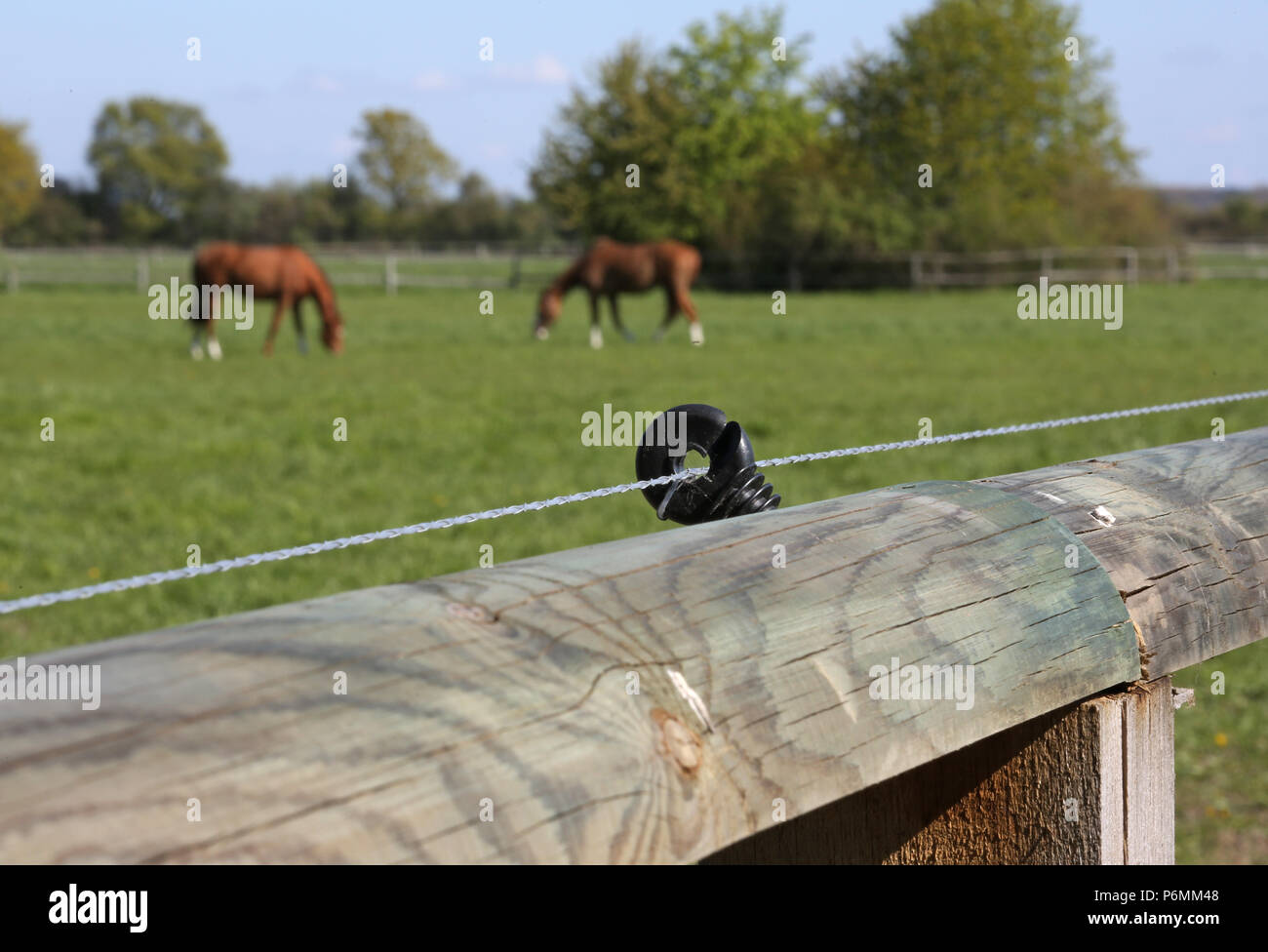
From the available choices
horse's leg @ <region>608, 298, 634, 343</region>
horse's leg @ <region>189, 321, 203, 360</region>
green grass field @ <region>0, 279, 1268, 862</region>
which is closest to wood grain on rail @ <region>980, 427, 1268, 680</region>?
green grass field @ <region>0, 279, 1268, 862</region>

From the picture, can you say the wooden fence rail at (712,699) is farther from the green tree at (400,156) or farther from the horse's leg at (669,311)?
the green tree at (400,156)

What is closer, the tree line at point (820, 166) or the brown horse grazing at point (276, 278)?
the brown horse grazing at point (276, 278)

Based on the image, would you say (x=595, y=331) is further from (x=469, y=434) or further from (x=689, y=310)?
(x=469, y=434)

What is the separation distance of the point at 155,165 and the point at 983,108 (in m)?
55.6

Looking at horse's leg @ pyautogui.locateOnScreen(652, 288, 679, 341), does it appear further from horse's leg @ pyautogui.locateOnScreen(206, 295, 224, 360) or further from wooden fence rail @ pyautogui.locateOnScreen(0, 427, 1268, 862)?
wooden fence rail @ pyautogui.locateOnScreen(0, 427, 1268, 862)

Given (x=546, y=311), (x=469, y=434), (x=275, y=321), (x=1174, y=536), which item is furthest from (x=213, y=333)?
(x=1174, y=536)

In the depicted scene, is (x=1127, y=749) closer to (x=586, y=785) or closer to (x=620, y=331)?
(x=586, y=785)

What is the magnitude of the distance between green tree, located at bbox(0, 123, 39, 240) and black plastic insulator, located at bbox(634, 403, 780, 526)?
70.7 metres

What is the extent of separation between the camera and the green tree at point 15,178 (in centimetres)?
6353

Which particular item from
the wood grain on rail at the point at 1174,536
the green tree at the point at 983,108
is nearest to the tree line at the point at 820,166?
the green tree at the point at 983,108

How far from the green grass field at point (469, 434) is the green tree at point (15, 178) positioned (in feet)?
163

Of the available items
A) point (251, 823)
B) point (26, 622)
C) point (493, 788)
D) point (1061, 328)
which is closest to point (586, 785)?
point (493, 788)

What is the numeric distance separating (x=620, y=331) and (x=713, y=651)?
20.0m

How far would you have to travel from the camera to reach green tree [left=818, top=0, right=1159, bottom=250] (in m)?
44.9
